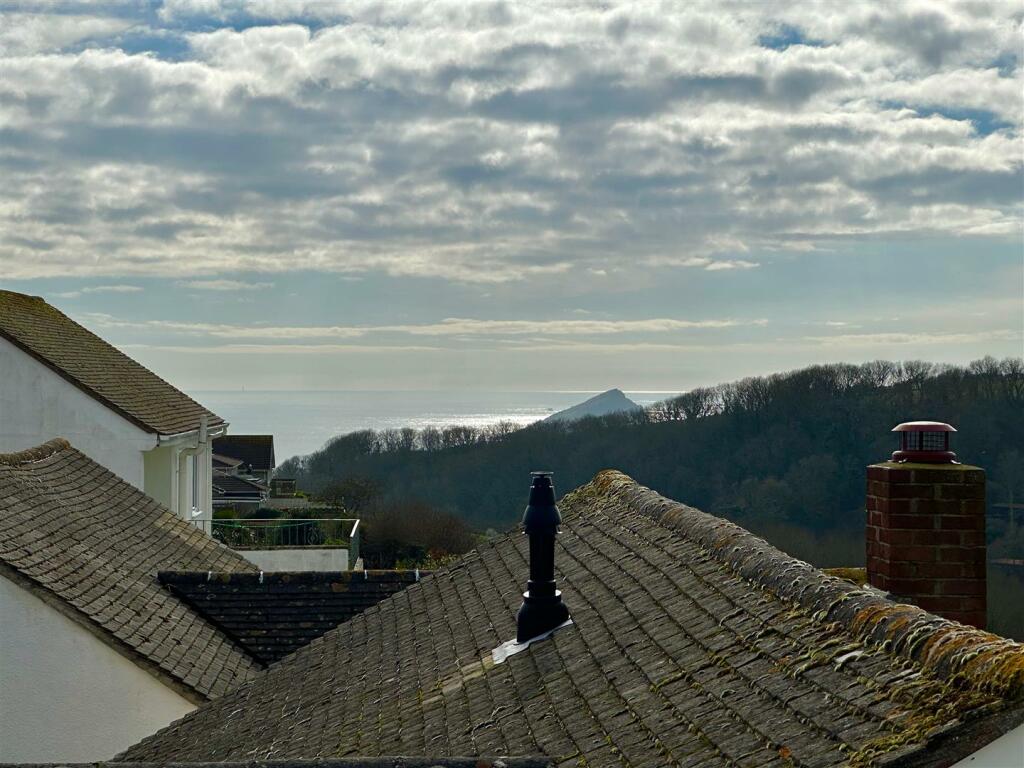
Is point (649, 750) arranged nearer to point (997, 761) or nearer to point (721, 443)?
point (997, 761)

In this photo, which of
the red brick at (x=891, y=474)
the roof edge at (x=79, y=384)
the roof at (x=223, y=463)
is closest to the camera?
the red brick at (x=891, y=474)

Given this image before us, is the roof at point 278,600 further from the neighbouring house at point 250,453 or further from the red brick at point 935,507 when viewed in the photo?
the neighbouring house at point 250,453

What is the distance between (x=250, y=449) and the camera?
72312 millimetres

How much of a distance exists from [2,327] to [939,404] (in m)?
57.4

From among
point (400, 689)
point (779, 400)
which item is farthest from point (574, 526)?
point (779, 400)

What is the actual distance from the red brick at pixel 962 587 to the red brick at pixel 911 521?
0.40 m

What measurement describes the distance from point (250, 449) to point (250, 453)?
684mm

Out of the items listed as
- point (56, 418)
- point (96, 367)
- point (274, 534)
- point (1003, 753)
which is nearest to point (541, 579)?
point (1003, 753)

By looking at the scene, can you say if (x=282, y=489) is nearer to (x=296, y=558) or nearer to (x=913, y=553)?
(x=296, y=558)

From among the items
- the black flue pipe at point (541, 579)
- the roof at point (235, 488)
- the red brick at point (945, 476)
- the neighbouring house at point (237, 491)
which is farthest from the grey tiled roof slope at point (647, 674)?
the roof at point (235, 488)

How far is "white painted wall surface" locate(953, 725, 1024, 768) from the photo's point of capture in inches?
160

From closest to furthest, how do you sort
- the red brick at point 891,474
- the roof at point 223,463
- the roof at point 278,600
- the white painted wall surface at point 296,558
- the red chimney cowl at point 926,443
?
the red brick at point 891,474 → the red chimney cowl at point 926,443 → the roof at point 278,600 → the white painted wall surface at point 296,558 → the roof at point 223,463

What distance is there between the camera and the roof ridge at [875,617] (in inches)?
174

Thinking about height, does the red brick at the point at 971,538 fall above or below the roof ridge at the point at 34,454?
below
